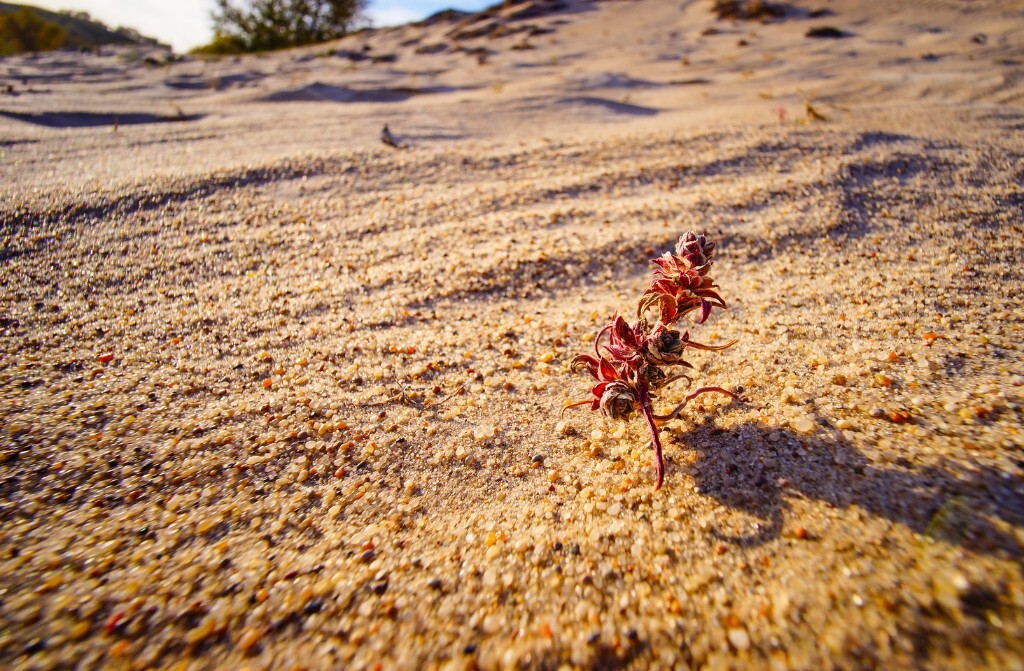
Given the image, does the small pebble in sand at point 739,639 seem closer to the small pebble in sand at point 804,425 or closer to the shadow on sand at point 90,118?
the small pebble in sand at point 804,425

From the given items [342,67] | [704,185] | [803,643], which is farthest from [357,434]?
[342,67]

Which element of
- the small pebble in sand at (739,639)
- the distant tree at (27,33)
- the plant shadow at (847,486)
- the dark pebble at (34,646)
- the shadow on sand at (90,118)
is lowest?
the dark pebble at (34,646)

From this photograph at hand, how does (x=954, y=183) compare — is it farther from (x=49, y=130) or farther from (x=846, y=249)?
(x=49, y=130)

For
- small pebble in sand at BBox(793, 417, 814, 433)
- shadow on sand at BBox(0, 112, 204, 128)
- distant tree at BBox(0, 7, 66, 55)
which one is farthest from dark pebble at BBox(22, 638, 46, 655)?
distant tree at BBox(0, 7, 66, 55)

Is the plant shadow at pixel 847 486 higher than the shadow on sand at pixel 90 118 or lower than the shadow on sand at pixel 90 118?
lower

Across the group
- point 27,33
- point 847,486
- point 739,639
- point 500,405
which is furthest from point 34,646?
point 27,33

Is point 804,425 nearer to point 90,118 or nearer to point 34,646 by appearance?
point 34,646

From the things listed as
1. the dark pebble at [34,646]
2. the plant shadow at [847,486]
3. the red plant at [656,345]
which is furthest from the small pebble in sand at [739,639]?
the dark pebble at [34,646]
